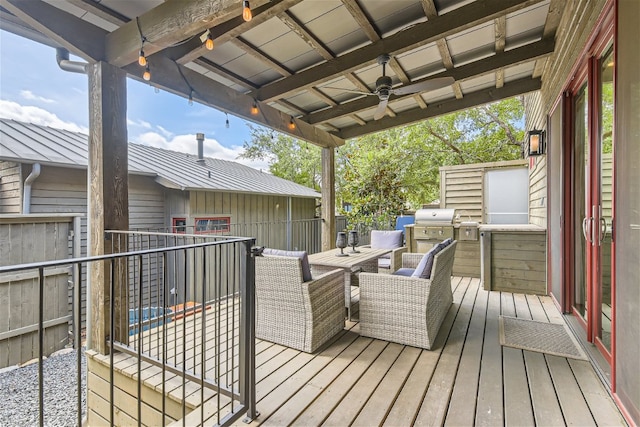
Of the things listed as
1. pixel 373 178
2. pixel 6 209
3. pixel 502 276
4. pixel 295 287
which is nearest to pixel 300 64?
pixel 295 287

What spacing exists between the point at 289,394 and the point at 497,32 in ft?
12.9

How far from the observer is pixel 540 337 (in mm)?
2709

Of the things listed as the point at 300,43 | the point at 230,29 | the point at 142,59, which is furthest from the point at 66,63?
the point at 300,43

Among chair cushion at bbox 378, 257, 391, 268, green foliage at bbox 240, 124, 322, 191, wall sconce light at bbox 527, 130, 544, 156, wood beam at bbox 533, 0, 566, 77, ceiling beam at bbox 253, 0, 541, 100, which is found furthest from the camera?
green foliage at bbox 240, 124, 322, 191

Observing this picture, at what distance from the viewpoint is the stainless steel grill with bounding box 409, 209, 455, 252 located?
4.99m

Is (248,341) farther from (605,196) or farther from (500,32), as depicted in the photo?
(500,32)

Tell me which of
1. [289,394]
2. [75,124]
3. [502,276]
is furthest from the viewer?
[75,124]

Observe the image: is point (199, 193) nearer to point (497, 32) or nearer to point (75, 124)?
point (497, 32)

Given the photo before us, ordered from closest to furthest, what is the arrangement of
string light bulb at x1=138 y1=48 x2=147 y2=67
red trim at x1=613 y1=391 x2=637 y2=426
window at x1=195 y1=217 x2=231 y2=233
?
1. red trim at x1=613 y1=391 x2=637 y2=426
2. string light bulb at x1=138 y1=48 x2=147 y2=67
3. window at x1=195 y1=217 x2=231 y2=233

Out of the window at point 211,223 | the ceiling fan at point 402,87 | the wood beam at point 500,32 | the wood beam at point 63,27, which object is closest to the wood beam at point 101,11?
the wood beam at point 63,27

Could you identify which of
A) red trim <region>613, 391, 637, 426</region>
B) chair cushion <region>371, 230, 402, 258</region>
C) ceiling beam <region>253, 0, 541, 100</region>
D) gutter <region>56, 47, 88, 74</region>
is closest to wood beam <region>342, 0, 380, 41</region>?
ceiling beam <region>253, 0, 541, 100</region>

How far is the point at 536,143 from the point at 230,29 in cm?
383

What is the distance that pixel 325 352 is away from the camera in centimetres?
253

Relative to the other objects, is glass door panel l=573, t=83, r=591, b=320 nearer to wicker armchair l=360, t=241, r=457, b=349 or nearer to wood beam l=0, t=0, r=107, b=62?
wicker armchair l=360, t=241, r=457, b=349
